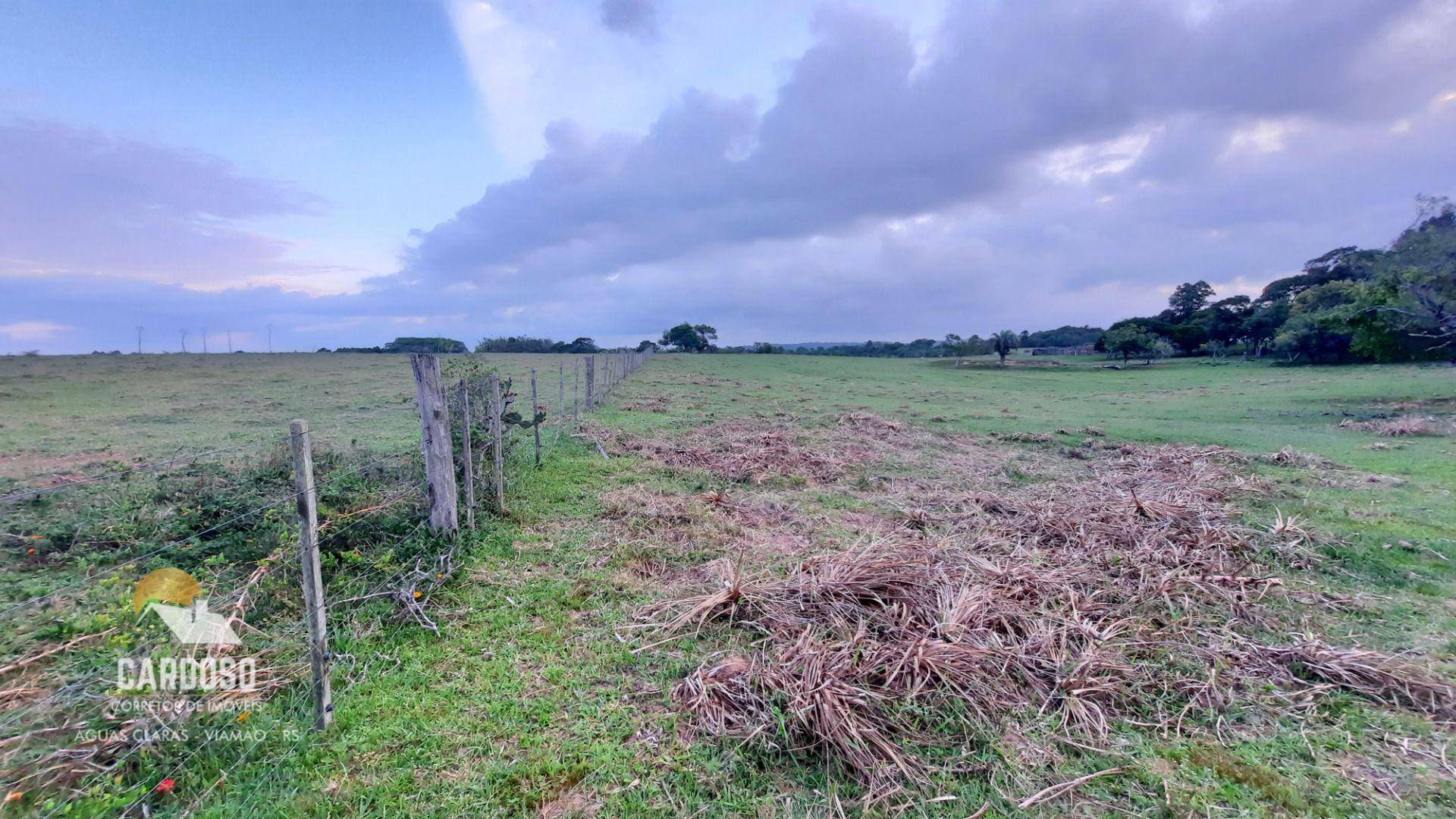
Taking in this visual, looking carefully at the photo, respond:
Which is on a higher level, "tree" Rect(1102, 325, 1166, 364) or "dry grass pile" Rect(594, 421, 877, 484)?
"tree" Rect(1102, 325, 1166, 364)

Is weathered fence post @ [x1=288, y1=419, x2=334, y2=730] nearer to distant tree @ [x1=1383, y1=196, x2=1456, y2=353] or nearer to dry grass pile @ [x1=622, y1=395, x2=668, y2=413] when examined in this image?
dry grass pile @ [x1=622, y1=395, x2=668, y2=413]

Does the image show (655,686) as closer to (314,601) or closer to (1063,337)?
(314,601)

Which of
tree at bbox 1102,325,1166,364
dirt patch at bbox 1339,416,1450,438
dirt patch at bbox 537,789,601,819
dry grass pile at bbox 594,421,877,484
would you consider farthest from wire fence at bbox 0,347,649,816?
tree at bbox 1102,325,1166,364

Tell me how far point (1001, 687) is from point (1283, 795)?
113 cm

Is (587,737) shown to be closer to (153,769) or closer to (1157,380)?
(153,769)

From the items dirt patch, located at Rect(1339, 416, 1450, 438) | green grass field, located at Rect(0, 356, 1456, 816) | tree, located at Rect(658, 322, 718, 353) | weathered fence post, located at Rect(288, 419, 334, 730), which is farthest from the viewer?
tree, located at Rect(658, 322, 718, 353)

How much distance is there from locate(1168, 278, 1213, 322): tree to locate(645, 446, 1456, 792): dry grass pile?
2790 inches

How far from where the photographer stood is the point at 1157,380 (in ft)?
105

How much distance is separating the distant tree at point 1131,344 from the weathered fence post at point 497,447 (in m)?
55.1

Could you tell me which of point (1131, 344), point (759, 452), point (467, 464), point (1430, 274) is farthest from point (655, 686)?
point (1131, 344)

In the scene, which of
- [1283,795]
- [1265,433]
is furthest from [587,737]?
[1265,433]

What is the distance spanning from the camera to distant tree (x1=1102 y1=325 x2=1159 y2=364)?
4800cm

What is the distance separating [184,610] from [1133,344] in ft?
194

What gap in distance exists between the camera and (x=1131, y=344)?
48.2 meters
